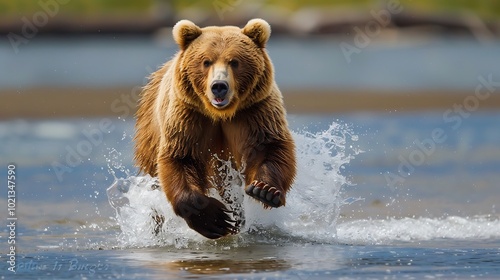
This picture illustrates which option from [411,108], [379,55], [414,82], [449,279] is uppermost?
[379,55]

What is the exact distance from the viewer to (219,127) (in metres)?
7.65

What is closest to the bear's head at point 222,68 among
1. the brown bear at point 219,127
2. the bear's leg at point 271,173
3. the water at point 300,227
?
the brown bear at point 219,127

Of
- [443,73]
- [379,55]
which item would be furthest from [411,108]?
[379,55]

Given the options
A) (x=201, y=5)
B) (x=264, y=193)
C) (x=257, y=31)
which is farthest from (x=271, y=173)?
(x=201, y=5)

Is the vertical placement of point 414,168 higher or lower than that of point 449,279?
higher

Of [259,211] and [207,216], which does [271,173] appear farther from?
[259,211]

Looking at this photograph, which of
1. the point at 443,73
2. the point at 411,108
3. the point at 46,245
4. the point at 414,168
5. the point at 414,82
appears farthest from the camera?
the point at 443,73

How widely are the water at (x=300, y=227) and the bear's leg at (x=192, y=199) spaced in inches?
6.9

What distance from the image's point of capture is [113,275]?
22.4 ft

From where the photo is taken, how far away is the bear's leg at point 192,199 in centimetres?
743

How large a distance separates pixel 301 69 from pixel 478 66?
159 inches

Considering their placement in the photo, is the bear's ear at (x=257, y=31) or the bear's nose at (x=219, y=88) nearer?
the bear's nose at (x=219, y=88)

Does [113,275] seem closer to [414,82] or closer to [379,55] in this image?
[414,82]

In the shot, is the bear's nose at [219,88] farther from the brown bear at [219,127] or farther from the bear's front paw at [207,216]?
the bear's front paw at [207,216]
